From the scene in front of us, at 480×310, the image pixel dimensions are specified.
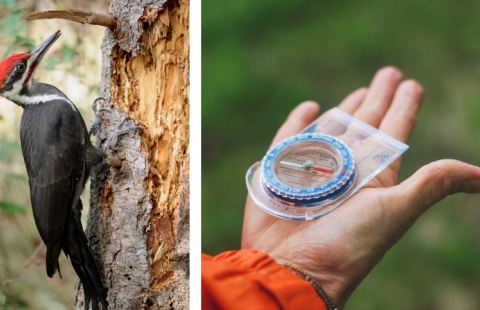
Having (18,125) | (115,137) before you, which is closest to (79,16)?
(115,137)

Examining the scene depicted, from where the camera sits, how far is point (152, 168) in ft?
2.64

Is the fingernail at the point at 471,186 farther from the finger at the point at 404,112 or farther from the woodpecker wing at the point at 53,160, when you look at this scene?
the woodpecker wing at the point at 53,160

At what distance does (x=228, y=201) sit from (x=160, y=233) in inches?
9.0

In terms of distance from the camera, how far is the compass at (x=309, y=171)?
0.76 m

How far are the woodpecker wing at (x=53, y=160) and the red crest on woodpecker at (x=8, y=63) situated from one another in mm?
86

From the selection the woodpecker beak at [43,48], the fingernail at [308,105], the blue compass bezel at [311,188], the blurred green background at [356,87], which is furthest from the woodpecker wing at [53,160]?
the fingernail at [308,105]

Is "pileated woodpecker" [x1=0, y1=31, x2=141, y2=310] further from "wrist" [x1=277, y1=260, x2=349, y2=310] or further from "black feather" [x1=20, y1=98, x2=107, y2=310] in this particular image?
"wrist" [x1=277, y1=260, x2=349, y2=310]

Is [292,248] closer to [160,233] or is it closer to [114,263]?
[160,233]

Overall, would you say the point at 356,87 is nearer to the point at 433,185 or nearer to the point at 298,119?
the point at 298,119

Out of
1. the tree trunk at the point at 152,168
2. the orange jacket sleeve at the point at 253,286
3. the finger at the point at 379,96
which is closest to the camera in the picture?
the orange jacket sleeve at the point at 253,286

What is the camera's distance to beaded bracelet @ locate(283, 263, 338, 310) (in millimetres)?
720

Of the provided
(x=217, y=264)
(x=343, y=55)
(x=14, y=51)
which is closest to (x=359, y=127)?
→ (x=343, y=55)

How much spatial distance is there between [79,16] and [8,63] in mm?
188

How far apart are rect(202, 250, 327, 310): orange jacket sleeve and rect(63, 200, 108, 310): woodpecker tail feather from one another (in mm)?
242
